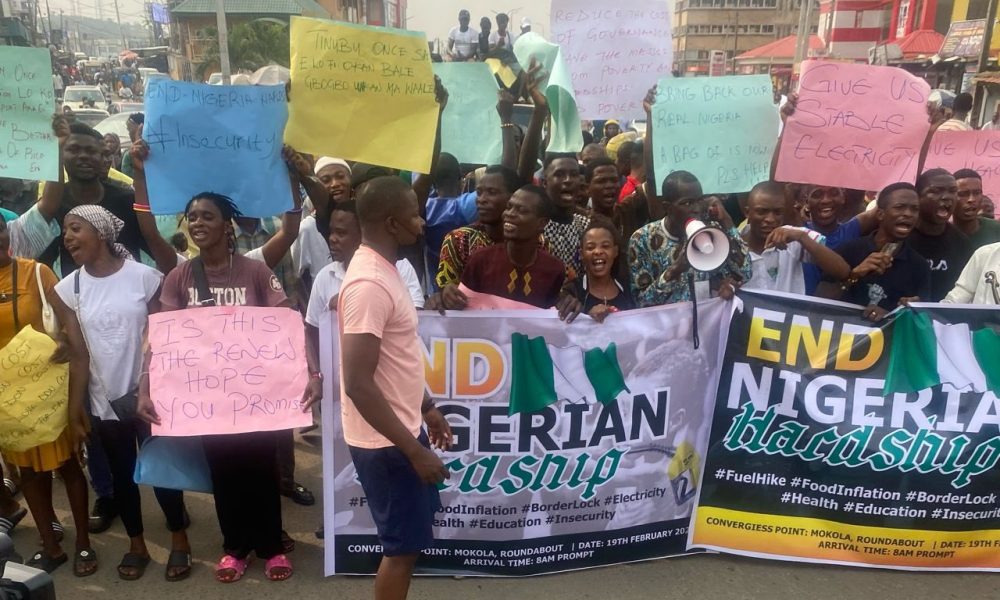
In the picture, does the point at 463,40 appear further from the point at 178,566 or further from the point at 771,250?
the point at 178,566

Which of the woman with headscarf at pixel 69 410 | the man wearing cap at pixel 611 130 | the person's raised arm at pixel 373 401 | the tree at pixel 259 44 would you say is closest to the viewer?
the person's raised arm at pixel 373 401

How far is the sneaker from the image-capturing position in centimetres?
371

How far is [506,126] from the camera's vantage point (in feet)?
14.1

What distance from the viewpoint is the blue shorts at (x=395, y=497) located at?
7.96 ft

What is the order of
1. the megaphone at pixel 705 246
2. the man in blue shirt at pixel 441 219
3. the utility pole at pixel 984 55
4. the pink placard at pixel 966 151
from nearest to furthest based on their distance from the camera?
the megaphone at pixel 705 246 < the pink placard at pixel 966 151 < the man in blue shirt at pixel 441 219 < the utility pole at pixel 984 55

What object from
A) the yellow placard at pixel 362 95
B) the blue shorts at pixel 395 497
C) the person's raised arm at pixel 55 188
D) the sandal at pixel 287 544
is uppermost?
the yellow placard at pixel 362 95

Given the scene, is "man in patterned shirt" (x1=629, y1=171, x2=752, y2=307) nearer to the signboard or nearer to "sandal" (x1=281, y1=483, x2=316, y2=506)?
the signboard

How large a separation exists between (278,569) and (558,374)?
153 cm

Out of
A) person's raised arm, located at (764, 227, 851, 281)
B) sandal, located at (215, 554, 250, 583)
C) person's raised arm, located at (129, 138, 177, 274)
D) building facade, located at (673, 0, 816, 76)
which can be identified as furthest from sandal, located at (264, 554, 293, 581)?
building facade, located at (673, 0, 816, 76)

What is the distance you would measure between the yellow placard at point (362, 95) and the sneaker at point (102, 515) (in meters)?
2.07

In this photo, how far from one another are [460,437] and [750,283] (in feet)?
5.28

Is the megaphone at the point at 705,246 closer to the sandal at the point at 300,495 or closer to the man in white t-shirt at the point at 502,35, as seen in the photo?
the sandal at the point at 300,495

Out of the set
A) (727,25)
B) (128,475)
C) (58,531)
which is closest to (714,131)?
(128,475)

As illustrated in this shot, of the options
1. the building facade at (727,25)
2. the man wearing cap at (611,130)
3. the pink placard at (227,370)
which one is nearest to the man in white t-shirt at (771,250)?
the pink placard at (227,370)
